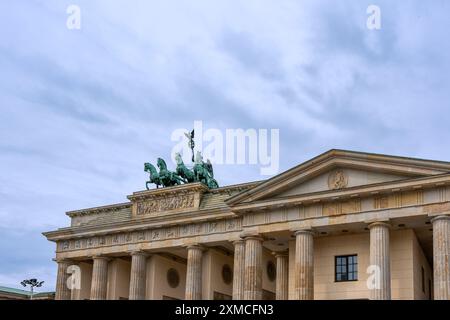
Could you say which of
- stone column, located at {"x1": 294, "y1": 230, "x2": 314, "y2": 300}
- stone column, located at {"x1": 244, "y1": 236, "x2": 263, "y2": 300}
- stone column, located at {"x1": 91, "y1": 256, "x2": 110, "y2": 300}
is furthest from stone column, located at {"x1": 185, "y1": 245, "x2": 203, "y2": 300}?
stone column, located at {"x1": 294, "y1": 230, "x2": 314, "y2": 300}

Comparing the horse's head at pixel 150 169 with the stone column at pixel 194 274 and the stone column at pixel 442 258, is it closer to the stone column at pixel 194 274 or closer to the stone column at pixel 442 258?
the stone column at pixel 194 274

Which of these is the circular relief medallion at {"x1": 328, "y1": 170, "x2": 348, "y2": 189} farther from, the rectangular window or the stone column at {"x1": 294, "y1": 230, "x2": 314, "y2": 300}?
the rectangular window

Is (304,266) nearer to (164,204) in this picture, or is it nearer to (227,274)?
(227,274)

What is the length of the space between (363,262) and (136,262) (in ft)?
63.4

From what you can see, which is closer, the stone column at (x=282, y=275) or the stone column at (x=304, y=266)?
the stone column at (x=304, y=266)

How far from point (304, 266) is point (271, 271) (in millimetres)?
12258

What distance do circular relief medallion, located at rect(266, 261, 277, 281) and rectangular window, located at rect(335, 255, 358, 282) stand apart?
10483 mm

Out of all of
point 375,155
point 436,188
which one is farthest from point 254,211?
point 436,188

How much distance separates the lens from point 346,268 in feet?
143

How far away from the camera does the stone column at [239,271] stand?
45.8 meters

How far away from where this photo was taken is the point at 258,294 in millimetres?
44125

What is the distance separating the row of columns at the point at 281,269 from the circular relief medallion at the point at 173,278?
3.33 meters

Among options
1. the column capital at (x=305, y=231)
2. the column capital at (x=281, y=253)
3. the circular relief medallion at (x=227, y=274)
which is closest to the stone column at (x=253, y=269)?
the column capital at (x=305, y=231)

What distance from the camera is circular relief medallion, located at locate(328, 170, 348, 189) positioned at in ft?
139
